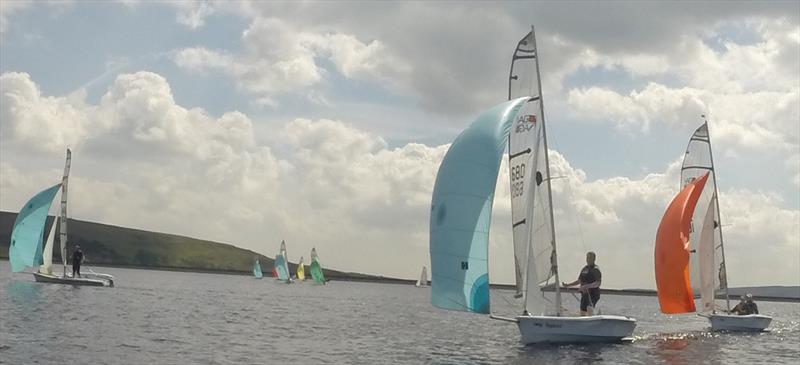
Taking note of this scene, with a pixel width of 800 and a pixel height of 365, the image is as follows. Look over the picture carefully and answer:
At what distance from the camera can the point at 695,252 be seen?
4541 centimetres

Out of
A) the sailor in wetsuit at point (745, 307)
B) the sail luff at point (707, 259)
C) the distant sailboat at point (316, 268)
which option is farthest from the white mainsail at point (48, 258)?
the distant sailboat at point (316, 268)

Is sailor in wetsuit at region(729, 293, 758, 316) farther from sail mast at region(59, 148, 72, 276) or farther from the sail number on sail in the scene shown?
sail mast at region(59, 148, 72, 276)

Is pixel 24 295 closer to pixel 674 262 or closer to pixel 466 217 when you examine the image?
pixel 466 217

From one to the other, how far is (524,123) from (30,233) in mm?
45429

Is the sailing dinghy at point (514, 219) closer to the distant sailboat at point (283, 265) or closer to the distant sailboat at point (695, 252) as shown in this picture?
the distant sailboat at point (695, 252)

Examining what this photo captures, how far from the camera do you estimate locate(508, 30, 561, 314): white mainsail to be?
30.8m

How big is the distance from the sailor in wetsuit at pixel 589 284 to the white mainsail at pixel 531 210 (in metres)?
1.46

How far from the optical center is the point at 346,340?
112 feet

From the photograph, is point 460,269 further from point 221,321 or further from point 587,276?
point 221,321

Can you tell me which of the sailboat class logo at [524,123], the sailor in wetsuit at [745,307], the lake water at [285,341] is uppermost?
the sailboat class logo at [524,123]

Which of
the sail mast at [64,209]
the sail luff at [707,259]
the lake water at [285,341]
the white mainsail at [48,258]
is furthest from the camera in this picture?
the white mainsail at [48,258]

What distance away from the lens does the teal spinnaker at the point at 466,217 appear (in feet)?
92.0

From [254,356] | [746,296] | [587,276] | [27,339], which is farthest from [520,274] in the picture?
[746,296]

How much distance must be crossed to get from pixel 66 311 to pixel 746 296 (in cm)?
3456
